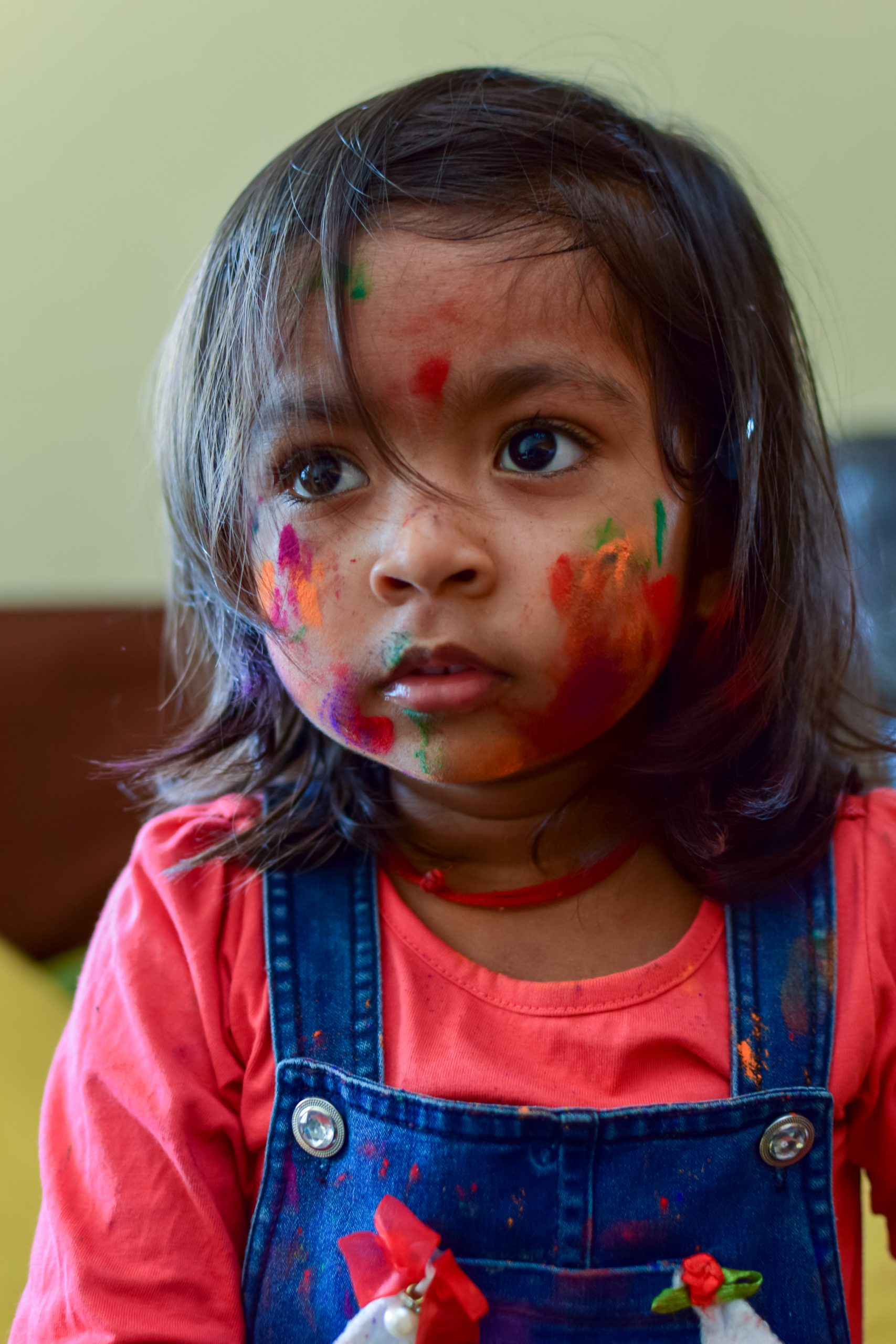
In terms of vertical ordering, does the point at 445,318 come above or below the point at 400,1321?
above

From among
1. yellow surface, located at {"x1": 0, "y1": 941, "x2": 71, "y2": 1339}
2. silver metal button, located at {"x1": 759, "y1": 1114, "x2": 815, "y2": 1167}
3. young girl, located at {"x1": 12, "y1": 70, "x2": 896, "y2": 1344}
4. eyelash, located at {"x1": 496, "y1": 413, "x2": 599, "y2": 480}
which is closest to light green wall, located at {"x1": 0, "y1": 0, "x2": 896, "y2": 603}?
yellow surface, located at {"x1": 0, "y1": 941, "x2": 71, "y2": 1339}

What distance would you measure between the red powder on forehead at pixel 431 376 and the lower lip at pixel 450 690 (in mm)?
Answer: 160

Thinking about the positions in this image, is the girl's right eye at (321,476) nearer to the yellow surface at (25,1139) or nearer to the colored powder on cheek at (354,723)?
the colored powder on cheek at (354,723)

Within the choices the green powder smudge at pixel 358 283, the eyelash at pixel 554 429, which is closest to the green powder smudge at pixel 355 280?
the green powder smudge at pixel 358 283

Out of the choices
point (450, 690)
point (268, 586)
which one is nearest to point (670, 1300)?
point (450, 690)

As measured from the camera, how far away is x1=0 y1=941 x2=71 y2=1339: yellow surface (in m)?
0.90

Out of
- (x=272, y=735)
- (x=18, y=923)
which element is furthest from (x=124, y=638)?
(x=272, y=735)

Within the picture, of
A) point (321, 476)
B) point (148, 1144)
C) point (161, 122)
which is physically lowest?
point (148, 1144)

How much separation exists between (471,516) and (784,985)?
14.7 inches

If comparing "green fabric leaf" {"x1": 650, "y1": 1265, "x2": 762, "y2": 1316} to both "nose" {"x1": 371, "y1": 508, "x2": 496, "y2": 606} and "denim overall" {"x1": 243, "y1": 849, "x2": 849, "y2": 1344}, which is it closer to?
"denim overall" {"x1": 243, "y1": 849, "x2": 849, "y2": 1344}

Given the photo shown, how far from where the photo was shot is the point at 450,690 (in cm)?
64

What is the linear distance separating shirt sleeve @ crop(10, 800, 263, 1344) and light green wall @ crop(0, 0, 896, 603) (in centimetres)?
67

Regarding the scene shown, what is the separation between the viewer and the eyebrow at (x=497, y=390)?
63 centimetres

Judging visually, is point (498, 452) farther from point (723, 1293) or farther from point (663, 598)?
point (723, 1293)
